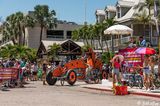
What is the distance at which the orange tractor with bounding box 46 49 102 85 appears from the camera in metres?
25.2

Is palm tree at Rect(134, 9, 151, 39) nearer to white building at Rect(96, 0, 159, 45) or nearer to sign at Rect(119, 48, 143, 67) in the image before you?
white building at Rect(96, 0, 159, 45)

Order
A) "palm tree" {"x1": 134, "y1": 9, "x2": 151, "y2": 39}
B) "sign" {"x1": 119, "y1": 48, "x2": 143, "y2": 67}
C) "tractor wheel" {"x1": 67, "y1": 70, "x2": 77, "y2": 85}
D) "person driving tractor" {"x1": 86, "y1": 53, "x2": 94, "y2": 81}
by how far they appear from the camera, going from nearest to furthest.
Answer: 1. "sign" {"x1": 119, "y1": 48, "x2": 143, "y2": 67}
2. "tractor wheel" {"x1": 67, "y1": 70, "x2": 77, "y2": 85}
3. "person driving tractor" {"x1": 86, "y1": 53, "x2": 94, "y2": 81}
4. "palm tree" {"x1": 134, "y1": 9, "x2": 151, "y2": 39}

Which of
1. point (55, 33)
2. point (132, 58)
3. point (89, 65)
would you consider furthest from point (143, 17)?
point (55, 33)

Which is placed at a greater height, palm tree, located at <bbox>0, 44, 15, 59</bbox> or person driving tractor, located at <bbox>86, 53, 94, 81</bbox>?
palm tree, located at <bbox>0, 44, 15, 59</bbox>

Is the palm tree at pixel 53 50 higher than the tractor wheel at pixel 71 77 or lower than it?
higher

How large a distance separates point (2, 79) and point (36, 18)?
45.5m

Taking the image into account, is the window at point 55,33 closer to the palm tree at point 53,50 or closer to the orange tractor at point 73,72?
the palm tree at point 53,50

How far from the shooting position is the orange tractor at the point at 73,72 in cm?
2522

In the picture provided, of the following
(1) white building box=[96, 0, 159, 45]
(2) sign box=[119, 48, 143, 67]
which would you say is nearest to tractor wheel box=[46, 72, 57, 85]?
(2) sign box=[119, 48, 143, 67]

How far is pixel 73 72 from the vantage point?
25.2 metres

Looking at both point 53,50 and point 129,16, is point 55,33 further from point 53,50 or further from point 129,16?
point 129,16

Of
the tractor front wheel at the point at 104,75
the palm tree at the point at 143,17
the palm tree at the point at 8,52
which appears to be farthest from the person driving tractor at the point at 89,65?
the palm tree at the point at 8,52

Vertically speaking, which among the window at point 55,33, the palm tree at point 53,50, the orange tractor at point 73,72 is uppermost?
the window at point 55,33

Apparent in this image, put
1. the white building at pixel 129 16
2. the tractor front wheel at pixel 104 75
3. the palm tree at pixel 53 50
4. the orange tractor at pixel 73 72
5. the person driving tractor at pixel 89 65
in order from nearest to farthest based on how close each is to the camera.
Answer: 1. the orange tractor at pixel 73 72
2. the person driving tractor at pixel 89 65
3. the tractor front wheel at pixel 104 75
4. the white building at pixel 129 16
5. the palm tree at pixel 53 50
